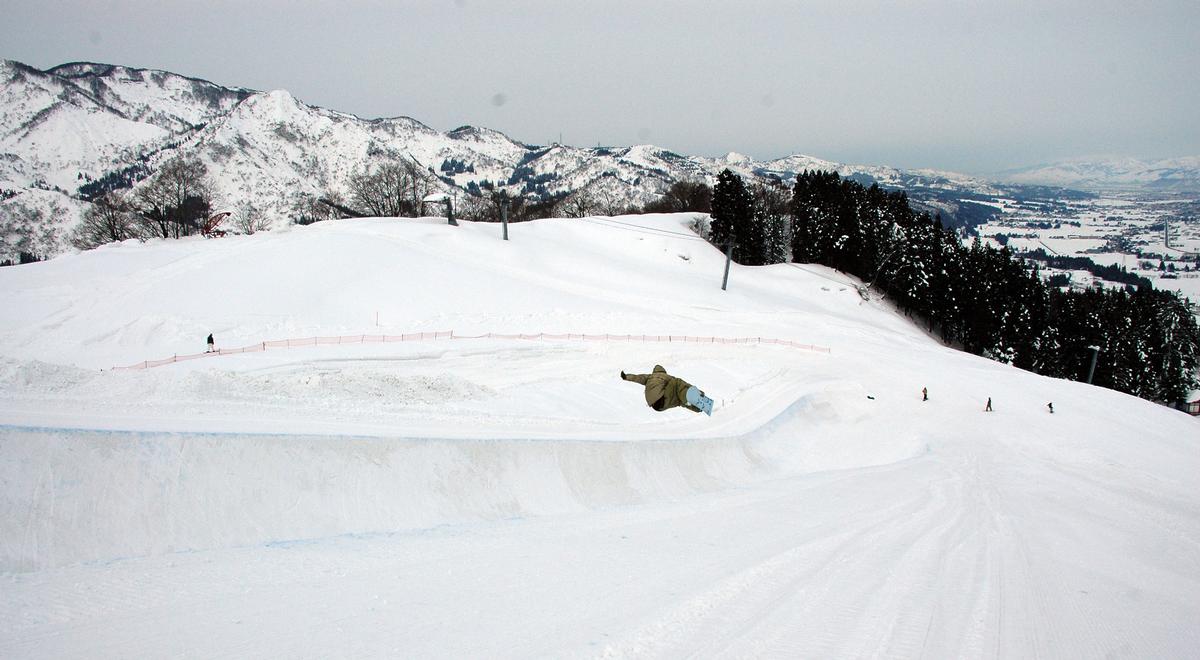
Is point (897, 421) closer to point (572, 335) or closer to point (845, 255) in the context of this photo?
point (572, 335)

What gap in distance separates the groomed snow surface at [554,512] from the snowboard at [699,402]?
→ 0.72m

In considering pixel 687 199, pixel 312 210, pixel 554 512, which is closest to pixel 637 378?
pixel 554 512

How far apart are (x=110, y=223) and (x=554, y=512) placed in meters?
72.1

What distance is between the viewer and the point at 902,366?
28266mm

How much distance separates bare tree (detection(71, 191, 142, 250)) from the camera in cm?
5828

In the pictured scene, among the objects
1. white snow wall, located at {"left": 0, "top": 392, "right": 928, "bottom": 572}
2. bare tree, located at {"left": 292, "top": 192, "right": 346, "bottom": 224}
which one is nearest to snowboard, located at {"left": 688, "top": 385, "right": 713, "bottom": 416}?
white snow wall, located at {"left": 0, "top": 392, "right": 928, "bottom": 572}

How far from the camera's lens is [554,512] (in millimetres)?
10672

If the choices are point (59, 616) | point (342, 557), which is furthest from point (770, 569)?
point (59, 616)

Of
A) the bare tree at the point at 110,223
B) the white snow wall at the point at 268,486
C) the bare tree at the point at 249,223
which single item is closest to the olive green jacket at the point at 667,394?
the white snow wall at the point at 268,486

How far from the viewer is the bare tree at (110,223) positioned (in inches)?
2295

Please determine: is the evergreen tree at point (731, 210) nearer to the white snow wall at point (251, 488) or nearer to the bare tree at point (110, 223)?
the white snow wall at point (251, 488)

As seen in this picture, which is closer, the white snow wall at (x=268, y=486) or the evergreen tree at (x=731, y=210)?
the white snow wall at (x=268, y=486)

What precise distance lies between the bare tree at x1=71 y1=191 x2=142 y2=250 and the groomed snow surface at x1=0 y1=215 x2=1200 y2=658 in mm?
44506

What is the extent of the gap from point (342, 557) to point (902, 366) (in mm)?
28893
